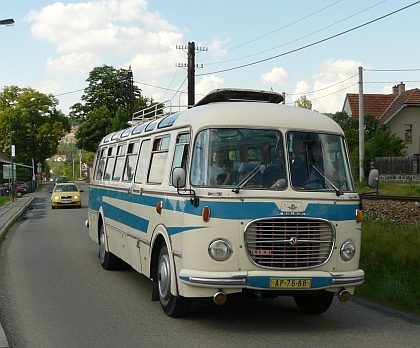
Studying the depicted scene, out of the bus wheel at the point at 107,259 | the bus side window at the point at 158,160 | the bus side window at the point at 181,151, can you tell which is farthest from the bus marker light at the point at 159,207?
the bus wheel at the point at 107,259

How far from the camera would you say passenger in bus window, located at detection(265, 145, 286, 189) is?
26.7ft

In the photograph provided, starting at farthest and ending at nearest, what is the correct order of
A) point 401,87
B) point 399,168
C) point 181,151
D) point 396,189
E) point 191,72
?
point 401,87 < point 399,168 < point 396,189 < point 191,72 < point 181,151

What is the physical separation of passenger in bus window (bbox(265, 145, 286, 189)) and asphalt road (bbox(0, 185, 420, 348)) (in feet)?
5.36

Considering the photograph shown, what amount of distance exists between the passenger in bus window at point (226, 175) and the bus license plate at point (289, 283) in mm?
1206

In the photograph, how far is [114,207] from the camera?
486 inches

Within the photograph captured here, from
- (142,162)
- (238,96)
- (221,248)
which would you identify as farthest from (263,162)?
(142,162)

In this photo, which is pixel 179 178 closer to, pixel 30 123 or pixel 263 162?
pixel 263 162

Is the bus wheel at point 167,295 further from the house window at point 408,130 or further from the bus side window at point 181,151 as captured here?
the house window at point 408,130

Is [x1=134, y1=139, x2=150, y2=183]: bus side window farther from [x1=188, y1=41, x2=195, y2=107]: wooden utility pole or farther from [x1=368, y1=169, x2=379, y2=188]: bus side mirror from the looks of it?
[x1=188, y1=41, x2=195, y2=107]: wooden utility pole

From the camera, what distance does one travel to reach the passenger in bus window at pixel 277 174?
26.7 ft

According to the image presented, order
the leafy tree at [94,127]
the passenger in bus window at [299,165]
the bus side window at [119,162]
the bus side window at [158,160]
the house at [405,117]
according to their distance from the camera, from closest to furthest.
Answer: the passenger in bus window at [299,165] → the bus side window at [158,160] → the bus side window at [119,162] → the house at [405,117] → the leafy tree at [94,127]

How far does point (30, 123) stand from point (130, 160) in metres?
86.9

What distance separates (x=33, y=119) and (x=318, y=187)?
90495 mm

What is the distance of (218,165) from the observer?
8.20 meters
